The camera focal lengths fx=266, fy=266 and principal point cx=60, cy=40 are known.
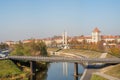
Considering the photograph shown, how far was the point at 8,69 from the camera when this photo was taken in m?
72.8

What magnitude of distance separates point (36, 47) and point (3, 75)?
44891 mm

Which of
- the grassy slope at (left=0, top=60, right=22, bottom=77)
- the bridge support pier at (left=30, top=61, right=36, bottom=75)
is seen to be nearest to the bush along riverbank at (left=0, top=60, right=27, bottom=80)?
the grassy slope at (left=0, top=60, right=22, bottom=77)

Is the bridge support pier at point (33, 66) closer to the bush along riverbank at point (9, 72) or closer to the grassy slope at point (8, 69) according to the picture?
the bush along riverbank at point (9, 72)

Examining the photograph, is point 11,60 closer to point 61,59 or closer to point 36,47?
point 61,59

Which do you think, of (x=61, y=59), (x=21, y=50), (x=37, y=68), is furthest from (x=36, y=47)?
(x=61, y=59)

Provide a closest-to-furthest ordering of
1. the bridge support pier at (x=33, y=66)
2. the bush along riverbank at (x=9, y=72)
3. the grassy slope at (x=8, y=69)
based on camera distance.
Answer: the bush along riverbank at (x=9, y=72) → the grassy slope at (x=8, y=69) → the bridge support pier at (x=33, y=66)

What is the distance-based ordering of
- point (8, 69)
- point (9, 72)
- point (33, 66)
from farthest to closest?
point (33, 66) < point (8, 69) < point (9, 72)

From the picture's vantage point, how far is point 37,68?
270 ft

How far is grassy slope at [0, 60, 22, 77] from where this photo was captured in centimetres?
6832

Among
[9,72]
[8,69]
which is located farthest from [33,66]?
[9,72]

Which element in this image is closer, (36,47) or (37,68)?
(37,68)

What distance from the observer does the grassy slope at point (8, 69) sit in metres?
68.3

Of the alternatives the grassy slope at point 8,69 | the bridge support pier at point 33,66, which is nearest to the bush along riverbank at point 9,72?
the grassy slope at point 8,69

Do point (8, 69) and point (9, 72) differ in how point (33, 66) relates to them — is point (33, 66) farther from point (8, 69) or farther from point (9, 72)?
point (9, 72)
